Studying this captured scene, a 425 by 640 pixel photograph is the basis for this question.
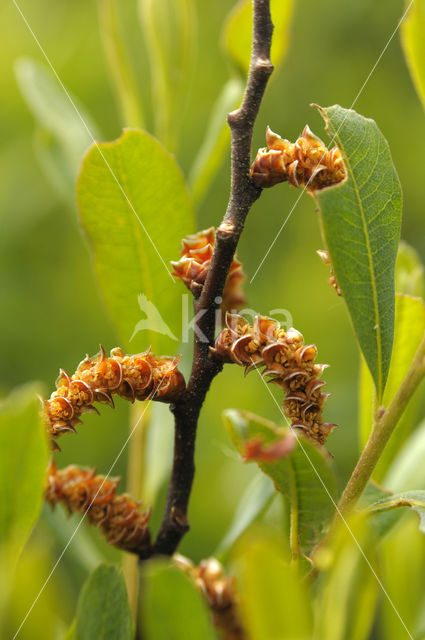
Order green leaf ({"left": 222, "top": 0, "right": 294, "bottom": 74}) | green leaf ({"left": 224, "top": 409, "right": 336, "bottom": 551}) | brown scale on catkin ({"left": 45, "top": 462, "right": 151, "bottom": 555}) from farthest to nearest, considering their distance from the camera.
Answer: green leaf ({"left": 222, "top": 0, "right": 294, "bottom": 74}), brown scale on catkin ({"left": 45, "top": 462, "right": 151, "bottom": 555}), green leaf ({"left": 224, "top": 409, "right": 336, "bottom": 551})

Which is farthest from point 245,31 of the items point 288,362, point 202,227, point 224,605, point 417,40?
point 202,227

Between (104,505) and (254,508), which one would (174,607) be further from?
(254,508)

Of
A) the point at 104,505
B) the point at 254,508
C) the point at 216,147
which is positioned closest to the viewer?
the point at 104,505

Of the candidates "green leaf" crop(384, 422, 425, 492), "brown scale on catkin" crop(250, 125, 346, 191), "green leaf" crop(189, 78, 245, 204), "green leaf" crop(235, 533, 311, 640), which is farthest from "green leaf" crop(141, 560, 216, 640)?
"green leaf" crop(189, 78, 245, 204)

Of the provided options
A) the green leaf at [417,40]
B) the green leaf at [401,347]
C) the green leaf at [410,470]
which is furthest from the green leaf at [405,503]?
the green leaf at [417,40]

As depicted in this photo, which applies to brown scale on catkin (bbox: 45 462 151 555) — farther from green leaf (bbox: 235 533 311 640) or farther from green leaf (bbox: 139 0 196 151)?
green leaf (bbox: 139 0 196 151)

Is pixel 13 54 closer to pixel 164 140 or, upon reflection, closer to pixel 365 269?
pixel 164 140
